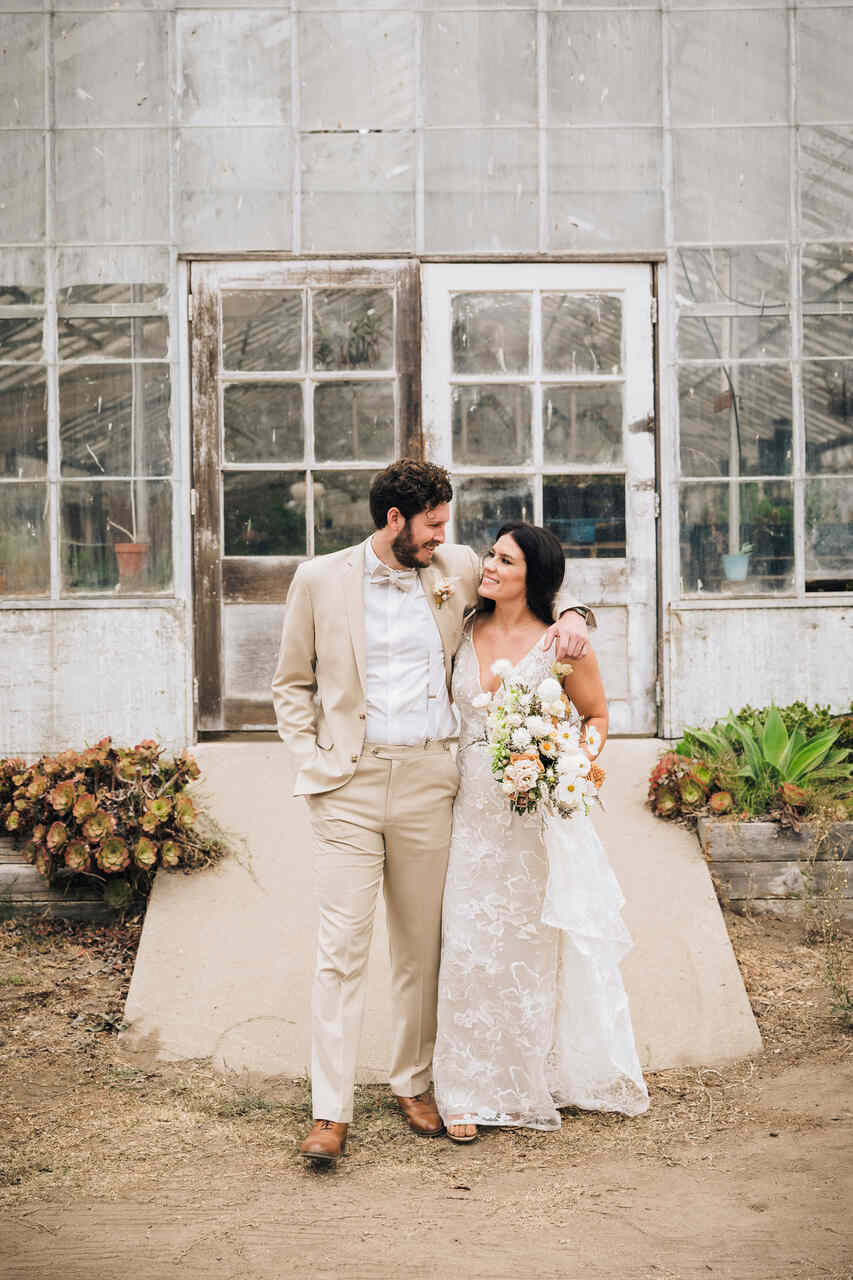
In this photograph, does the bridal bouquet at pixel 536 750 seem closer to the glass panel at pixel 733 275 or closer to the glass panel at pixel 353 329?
the glass panel at pixel 353 329

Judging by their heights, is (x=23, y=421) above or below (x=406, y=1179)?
above

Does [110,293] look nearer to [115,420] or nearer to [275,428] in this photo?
[115,420]

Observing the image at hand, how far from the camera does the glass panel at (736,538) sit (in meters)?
7.01

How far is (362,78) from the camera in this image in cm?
689

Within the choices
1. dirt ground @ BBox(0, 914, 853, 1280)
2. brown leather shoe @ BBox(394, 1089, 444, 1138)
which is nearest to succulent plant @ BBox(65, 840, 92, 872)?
dirt ground @ BBox(0, 914, 853, 1280)

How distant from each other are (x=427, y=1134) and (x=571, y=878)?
908mm

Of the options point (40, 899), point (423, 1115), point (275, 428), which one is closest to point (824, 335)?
point (275, 428)

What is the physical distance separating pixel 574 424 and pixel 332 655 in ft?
11.1

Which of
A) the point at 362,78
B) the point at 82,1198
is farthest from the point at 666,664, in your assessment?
the point at 82,1198

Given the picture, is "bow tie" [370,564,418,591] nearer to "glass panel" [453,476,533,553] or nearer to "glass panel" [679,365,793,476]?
"glass panel" [453,476,533,553]

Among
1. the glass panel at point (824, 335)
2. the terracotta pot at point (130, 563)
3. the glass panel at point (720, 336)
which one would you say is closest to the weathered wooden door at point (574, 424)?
the glass panel at point (720, 336)

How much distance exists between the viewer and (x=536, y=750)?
12.6 feet

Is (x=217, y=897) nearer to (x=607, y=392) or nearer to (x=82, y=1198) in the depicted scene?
(x=82, y=1198)

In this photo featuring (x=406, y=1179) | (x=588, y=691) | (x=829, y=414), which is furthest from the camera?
(x=829, y=414)
